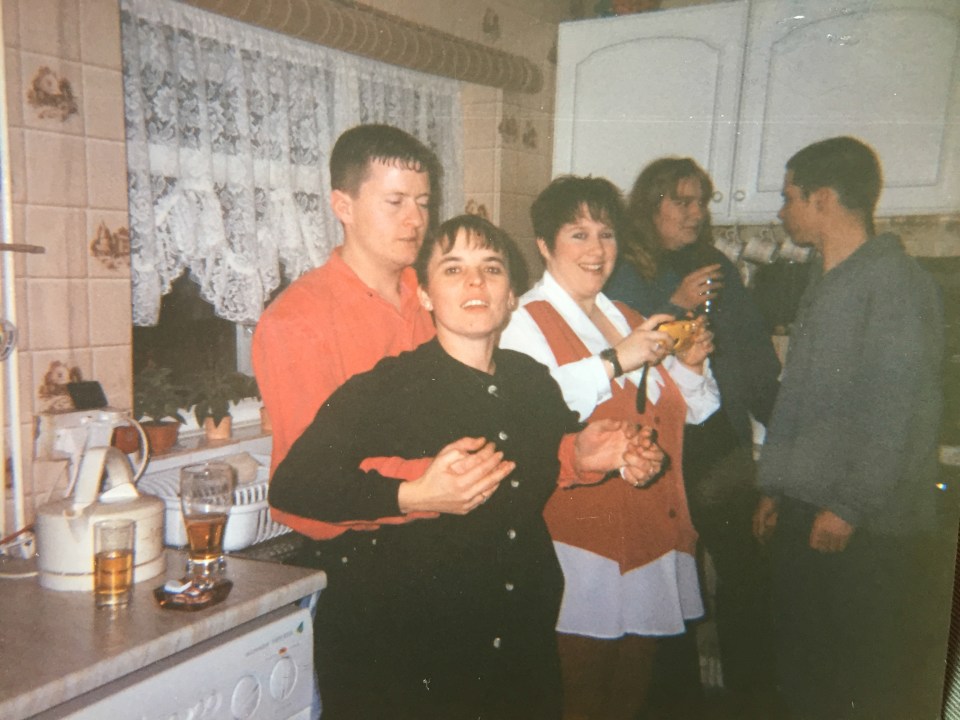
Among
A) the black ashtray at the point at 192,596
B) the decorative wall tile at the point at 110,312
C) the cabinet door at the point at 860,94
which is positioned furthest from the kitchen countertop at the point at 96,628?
the cabinet door at the point at 860,94

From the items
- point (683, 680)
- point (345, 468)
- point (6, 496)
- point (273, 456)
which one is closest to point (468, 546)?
point (345, 468)

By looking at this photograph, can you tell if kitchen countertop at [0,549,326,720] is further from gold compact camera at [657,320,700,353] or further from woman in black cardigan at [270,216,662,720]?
gold compact camera at [657,320,700,353]

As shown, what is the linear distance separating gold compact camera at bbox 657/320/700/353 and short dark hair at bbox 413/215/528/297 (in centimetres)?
27

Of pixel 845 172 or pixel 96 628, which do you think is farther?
pixel 845 172

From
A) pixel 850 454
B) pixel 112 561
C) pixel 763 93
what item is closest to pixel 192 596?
pixel 112 561

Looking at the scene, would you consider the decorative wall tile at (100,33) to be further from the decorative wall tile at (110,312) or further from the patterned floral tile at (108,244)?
the decorative wall tile at (110,312)

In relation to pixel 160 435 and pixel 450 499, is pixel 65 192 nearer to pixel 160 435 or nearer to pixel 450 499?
pixel 160 435

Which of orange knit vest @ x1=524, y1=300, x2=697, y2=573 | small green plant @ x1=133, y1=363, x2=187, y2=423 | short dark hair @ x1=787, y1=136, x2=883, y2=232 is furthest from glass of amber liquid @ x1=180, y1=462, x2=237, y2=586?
short dark hair @ x1=787, y1=136, x2=883, y2=232

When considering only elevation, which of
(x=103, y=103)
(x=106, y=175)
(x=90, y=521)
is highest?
(x=103, y=103)

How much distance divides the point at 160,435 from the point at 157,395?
71 mm

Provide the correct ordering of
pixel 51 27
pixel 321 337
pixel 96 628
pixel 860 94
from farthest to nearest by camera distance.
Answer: pixel 860 94 → pixel 321 337 → pixel 51 27 → pixel 96 628

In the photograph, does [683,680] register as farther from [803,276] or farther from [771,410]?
[803,276]

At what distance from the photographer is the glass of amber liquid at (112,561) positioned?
1.03 metres

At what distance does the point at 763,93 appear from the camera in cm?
131
